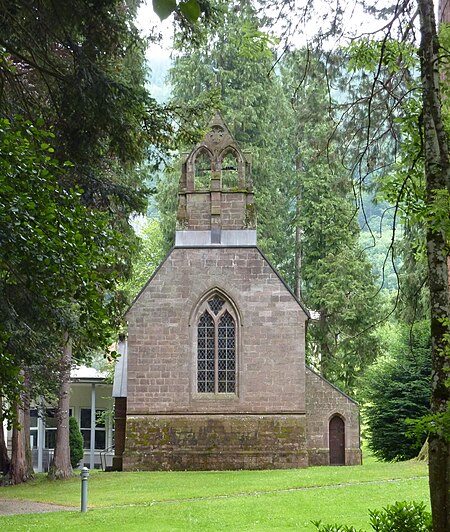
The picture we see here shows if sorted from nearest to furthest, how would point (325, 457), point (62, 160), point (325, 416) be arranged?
point (62, 160) → point (325, 457) → point (325, 416)

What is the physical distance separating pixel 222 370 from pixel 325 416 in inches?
124

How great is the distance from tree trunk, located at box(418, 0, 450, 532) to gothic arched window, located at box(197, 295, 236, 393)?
17758 millimetres

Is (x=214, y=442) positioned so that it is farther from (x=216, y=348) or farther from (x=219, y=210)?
(x=219, y=210)

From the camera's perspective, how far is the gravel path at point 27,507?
59.4 ft

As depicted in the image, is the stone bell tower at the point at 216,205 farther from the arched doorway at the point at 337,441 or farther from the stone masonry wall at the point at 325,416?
the arched doorway at the point at 337,441

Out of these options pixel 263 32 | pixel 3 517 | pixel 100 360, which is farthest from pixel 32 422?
pixel 263 32

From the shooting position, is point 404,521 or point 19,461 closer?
point 404,521

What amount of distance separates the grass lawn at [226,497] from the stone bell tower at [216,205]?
6356 millimetres

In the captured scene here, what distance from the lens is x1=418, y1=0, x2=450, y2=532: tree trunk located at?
754 cm

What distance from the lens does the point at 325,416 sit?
2594 cm

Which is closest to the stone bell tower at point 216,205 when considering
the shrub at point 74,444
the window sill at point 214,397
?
the window sill at point 214,397

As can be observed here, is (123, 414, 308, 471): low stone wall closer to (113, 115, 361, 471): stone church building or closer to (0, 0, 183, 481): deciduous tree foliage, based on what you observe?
(113, 115, 361, 471): stone church building

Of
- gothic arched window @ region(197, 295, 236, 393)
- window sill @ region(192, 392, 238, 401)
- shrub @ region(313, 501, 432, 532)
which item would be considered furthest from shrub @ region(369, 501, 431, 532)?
gothic arched window @ region(197, 295, 236, 393)

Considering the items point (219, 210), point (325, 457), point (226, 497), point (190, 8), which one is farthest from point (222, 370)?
point (190, 8)
